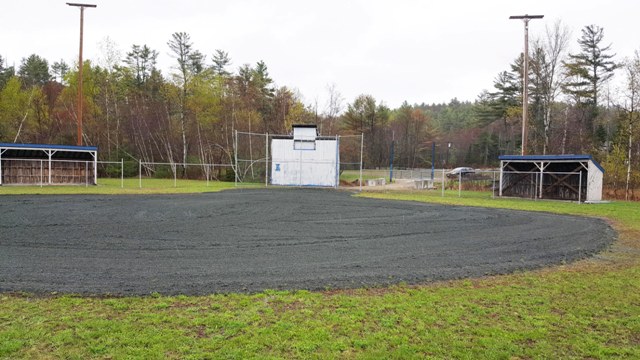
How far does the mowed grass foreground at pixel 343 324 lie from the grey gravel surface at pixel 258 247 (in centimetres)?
66

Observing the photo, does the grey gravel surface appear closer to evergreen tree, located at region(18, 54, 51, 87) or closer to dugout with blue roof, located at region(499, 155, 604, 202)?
dugout with blue roof, located at region(499, 155, 604, 202)

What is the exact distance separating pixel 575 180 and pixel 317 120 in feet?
115

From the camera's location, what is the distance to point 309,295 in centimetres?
577

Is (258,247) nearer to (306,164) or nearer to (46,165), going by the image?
(306,164)

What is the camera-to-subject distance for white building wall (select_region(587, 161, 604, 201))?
910 inches

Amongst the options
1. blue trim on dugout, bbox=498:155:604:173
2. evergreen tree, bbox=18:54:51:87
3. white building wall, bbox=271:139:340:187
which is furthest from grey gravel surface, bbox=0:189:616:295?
evergreen tree, bbox=18:54:51:87

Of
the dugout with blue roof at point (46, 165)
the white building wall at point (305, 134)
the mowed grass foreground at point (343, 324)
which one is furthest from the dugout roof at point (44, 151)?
the mowed grass foreground at point (343, 324)

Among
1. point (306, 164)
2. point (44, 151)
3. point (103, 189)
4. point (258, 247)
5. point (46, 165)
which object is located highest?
point (44, 151)

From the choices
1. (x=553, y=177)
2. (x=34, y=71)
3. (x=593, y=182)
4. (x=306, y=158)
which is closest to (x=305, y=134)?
(x=306, y=158)

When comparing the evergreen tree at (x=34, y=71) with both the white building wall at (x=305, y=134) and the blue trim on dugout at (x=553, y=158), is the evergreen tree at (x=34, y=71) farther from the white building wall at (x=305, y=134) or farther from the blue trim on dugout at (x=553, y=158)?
the blue trim on dugout at (x=553, y=158)

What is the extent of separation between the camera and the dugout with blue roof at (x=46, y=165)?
92.7ft

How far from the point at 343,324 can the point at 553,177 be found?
26.1 m

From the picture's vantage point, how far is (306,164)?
109 ft

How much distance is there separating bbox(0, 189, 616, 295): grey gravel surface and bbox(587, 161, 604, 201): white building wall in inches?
405
